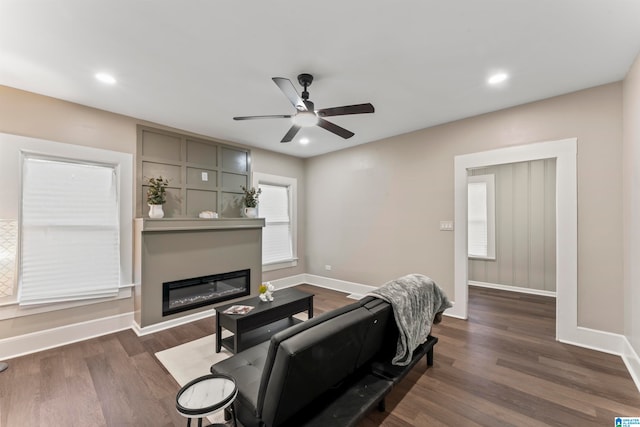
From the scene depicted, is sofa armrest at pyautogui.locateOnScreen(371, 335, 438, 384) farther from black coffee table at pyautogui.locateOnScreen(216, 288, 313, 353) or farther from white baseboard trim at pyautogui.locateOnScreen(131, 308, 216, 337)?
white baseboard trim at pyautogui.locateOnScreen(131, 308, 216, 337)

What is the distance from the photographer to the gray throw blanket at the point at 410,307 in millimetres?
2022

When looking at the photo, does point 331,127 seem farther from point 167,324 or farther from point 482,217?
point 482,217

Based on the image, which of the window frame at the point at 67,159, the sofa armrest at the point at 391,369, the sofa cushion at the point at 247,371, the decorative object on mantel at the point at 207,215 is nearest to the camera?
the sofa cushion at the point at 247,371

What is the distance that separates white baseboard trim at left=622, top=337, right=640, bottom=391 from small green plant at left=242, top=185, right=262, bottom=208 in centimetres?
485

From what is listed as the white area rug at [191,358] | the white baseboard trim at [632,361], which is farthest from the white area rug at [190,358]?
the white baseboard trim at [632,361]

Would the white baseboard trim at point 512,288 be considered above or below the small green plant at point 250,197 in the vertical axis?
below

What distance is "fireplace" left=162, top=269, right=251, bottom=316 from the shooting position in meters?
3.67

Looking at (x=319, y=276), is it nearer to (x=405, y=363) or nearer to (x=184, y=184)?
(x=184, y=184)

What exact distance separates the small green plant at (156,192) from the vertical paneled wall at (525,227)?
5962 mm

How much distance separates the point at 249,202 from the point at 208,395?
3644 mm

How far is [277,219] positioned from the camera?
559 centimetres

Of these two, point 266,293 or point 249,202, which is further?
point 249,202

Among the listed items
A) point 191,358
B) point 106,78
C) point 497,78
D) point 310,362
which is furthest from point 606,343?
point 106,78

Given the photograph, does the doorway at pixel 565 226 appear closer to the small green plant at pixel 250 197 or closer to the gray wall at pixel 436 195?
the gray wall at pixel 436 195
